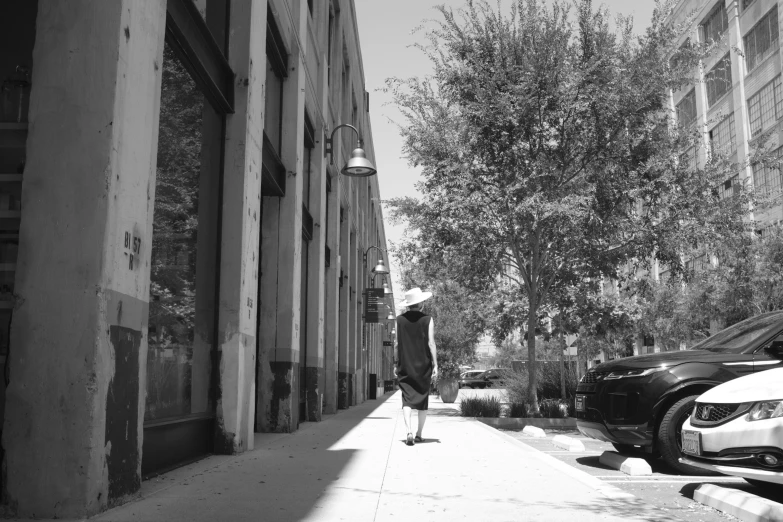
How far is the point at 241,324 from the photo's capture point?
25.2ft

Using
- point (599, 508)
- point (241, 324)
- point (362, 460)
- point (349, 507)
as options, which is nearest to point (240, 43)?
point (241, 324)

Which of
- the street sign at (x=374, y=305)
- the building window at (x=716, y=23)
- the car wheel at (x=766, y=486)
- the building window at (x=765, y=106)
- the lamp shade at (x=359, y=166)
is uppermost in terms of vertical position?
the building window at (x=716, y=23)

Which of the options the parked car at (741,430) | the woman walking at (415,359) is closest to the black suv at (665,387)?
the parked car at (741,430)

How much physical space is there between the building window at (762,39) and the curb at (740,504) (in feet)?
124

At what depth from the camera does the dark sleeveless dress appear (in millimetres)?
9562

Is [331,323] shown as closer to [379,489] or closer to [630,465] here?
[630,465]

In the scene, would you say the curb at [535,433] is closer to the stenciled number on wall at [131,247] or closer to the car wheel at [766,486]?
the car wheel at [766,486]

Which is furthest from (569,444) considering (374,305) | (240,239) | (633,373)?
(374,305)

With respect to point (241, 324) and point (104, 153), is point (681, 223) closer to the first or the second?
point (241, 324)

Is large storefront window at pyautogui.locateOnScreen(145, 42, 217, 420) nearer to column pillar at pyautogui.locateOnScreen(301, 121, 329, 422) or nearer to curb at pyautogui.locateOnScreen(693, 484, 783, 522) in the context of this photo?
curb at pyautogui.locateOnScreen(693, 484, 783, 522)

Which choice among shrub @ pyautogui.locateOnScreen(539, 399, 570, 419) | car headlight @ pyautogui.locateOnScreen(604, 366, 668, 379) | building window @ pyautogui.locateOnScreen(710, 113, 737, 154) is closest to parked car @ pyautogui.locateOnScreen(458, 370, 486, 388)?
building window @ pyautogui.locateOnScreen(710, 113, 737, 154)

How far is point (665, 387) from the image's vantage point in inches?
308

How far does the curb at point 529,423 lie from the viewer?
16516 mm

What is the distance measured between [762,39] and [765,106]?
384 cm
